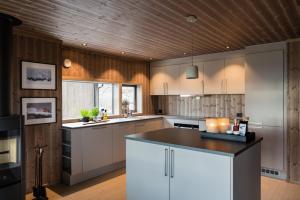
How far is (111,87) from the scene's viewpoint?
523 cm

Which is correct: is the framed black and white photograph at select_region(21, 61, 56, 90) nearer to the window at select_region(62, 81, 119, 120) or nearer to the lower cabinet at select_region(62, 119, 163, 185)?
the window at select_region(62, 81, 119, 120)

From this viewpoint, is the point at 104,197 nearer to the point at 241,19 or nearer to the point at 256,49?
the point at 241,19

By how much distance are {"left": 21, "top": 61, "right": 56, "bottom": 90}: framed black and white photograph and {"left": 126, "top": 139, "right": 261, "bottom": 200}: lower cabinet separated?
1.75 metres

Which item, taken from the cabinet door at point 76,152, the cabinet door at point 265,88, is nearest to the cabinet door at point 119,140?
the cabinet door at point 76,152

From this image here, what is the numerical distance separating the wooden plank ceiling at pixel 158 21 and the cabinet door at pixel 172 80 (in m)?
1.47

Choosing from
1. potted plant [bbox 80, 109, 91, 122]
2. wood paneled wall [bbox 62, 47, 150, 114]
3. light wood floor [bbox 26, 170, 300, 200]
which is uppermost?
wood paneled wall [bbox 62, 47, 150, 114]

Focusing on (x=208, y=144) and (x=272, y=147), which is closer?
(x=208, y=144)

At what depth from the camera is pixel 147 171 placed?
252 cm

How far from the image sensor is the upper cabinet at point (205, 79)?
457 cm

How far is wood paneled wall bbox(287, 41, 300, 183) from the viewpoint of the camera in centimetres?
370

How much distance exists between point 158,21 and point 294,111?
276cm

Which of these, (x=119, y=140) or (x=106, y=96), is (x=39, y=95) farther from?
(x=106, y=96)

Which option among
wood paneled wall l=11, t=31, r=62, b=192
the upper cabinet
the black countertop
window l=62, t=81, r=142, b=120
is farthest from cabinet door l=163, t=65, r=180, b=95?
the black countertop

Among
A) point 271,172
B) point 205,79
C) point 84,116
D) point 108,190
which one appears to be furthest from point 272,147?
point 84,116
